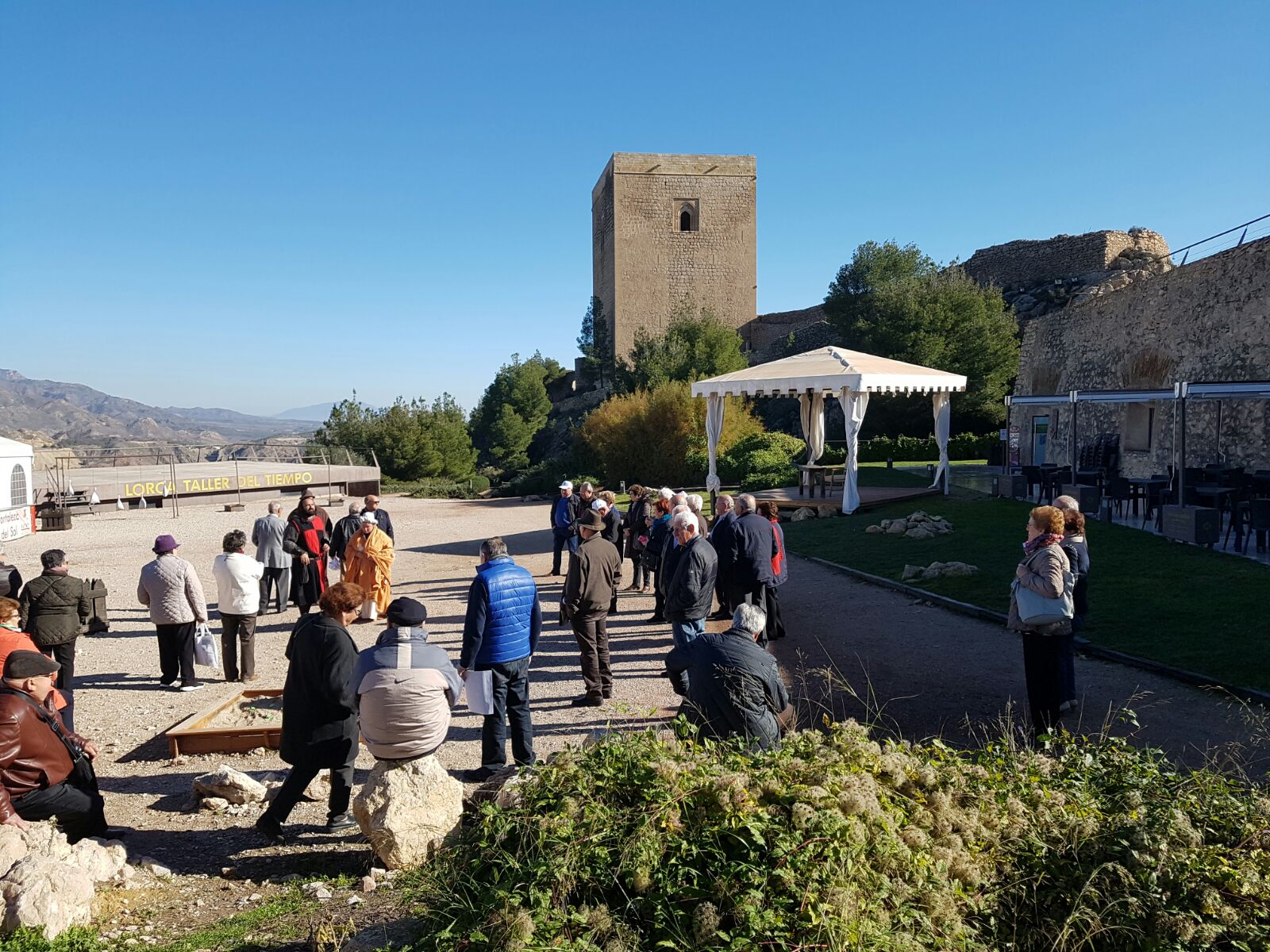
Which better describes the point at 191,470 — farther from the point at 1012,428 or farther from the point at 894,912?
the point at 894,912

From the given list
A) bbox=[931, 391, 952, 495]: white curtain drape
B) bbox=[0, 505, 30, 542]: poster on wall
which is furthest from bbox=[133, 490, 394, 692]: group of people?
bbox=[931, 391, 952, 495]: white curtain drape

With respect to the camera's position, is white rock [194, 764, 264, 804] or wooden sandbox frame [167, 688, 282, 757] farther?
wooden sandbox frame [167, 688, 282, 757]

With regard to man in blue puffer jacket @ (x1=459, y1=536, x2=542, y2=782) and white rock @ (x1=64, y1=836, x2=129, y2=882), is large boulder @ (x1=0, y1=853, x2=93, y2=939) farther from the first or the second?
man in blue puffer jacket @ (x1=459, y1=536, x2=542, y2=782)

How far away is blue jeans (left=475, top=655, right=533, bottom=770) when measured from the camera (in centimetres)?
516

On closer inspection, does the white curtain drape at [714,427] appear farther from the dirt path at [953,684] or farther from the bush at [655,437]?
the dirt path at [953,684]

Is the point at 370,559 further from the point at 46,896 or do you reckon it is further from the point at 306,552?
the point at 46,896

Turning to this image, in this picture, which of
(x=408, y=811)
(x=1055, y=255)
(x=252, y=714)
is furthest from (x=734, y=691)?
Result: (x=1055, y=255)

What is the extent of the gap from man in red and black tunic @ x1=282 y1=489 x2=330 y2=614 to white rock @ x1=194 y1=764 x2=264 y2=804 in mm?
4550

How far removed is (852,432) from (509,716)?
40.0 feet

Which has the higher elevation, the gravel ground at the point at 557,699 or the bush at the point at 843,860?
the bush at the point at 843,860

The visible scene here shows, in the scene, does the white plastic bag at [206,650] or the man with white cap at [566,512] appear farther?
the man with white cap at [566,512]

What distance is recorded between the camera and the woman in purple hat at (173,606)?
284 inches

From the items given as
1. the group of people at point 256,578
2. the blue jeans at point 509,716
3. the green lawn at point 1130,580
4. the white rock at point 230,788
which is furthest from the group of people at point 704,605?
the green lawn at point 1130,580

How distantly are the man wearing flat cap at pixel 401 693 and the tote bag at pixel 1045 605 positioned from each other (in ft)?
11.2
